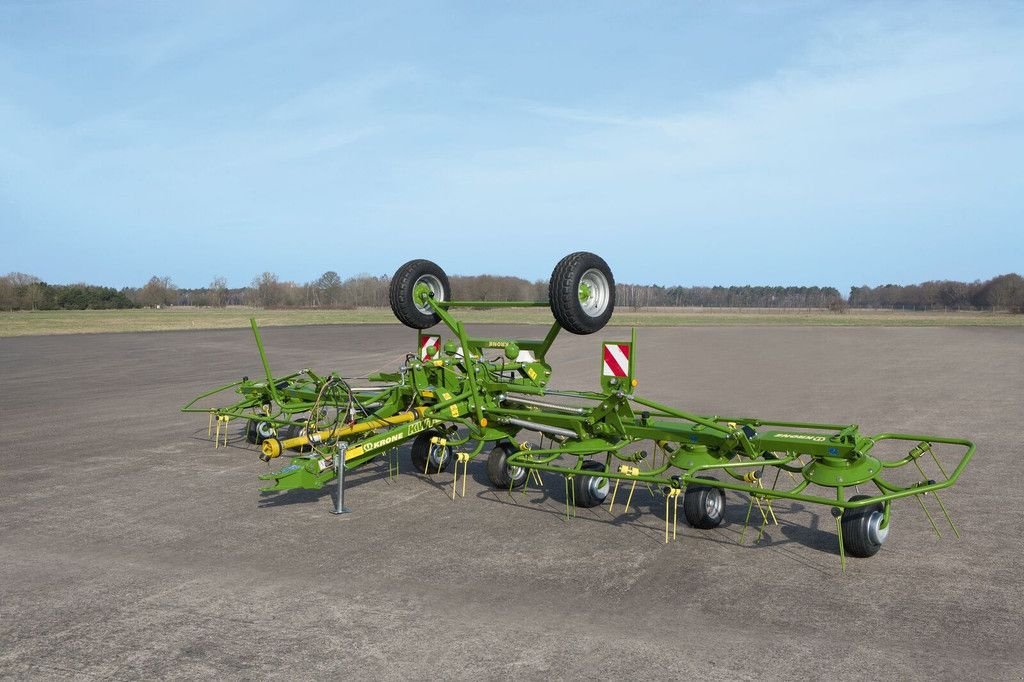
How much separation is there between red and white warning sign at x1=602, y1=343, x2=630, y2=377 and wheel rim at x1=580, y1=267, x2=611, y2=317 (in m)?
1.14

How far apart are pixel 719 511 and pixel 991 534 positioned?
2627 millimetres

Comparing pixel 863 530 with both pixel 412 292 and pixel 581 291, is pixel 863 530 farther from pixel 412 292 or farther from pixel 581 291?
pixel 412 292

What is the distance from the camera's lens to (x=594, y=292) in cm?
1018

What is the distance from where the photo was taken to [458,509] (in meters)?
9.18

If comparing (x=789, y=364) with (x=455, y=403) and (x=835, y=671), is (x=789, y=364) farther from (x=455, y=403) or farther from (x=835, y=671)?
(x=835, y=671)

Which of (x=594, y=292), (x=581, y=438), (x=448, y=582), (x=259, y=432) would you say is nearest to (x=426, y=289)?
(x=594, y=292)

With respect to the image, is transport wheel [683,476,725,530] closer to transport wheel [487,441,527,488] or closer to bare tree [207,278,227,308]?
transport wheel [487,441,527,488]

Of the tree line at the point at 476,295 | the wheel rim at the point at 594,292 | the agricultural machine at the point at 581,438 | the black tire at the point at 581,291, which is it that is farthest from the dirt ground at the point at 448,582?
the tree line at the point at 476,295

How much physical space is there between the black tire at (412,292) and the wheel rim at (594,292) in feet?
9.32

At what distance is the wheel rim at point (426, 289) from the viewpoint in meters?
12.0

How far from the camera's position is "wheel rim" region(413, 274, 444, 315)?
39.4 feet

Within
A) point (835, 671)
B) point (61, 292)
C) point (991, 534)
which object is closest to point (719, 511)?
point (991, 534)

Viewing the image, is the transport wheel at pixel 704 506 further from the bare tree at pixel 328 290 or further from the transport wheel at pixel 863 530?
the bare tree at pixel 328 290

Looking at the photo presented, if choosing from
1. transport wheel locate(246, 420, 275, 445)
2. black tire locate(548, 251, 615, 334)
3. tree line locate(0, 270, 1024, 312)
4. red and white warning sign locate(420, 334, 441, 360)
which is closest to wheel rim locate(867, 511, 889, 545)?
black tire locate(548, 251, 615, 334)
